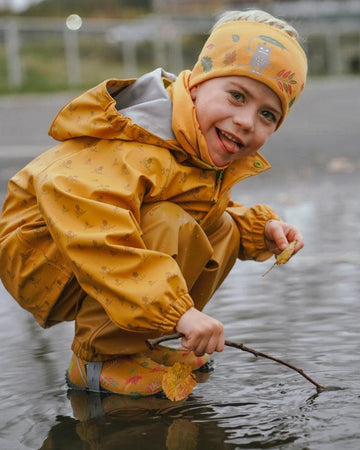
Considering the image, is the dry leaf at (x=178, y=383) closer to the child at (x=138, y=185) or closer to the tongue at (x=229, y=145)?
the child at (x=138, y=185)

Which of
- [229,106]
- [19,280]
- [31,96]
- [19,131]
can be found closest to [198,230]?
[229,106]

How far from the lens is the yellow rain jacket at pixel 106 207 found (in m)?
2.17

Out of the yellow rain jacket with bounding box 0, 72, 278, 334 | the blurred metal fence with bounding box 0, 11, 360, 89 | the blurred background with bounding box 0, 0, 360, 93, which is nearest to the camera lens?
the yellow rain jacket with bounding box 0, 72, 278, 334

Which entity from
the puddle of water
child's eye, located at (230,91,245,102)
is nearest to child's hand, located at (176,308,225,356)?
the puddle of water

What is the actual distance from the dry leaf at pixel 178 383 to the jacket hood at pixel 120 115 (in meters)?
0.54

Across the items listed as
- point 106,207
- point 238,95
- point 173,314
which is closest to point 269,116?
point 238,95

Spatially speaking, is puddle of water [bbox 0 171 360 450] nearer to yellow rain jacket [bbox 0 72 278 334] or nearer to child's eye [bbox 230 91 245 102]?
yellow rain jacket [bbox 0 72 278 334]

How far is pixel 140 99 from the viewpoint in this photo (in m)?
2.61

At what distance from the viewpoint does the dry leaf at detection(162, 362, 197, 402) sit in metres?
2.27

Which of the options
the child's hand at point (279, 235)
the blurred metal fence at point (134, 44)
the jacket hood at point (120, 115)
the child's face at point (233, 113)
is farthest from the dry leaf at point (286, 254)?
the blurred metal fence at point (134, 44)

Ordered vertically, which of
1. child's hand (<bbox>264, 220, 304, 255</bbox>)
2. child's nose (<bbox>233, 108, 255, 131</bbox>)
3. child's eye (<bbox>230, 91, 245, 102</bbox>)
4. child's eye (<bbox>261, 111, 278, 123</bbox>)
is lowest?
child's hand (<bbox>264, 220, 304, 255</bbox>)

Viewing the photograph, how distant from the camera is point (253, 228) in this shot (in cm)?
285

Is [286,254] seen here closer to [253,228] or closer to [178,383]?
[253,228]

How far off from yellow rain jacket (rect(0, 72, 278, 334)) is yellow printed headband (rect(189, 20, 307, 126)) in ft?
0.50
